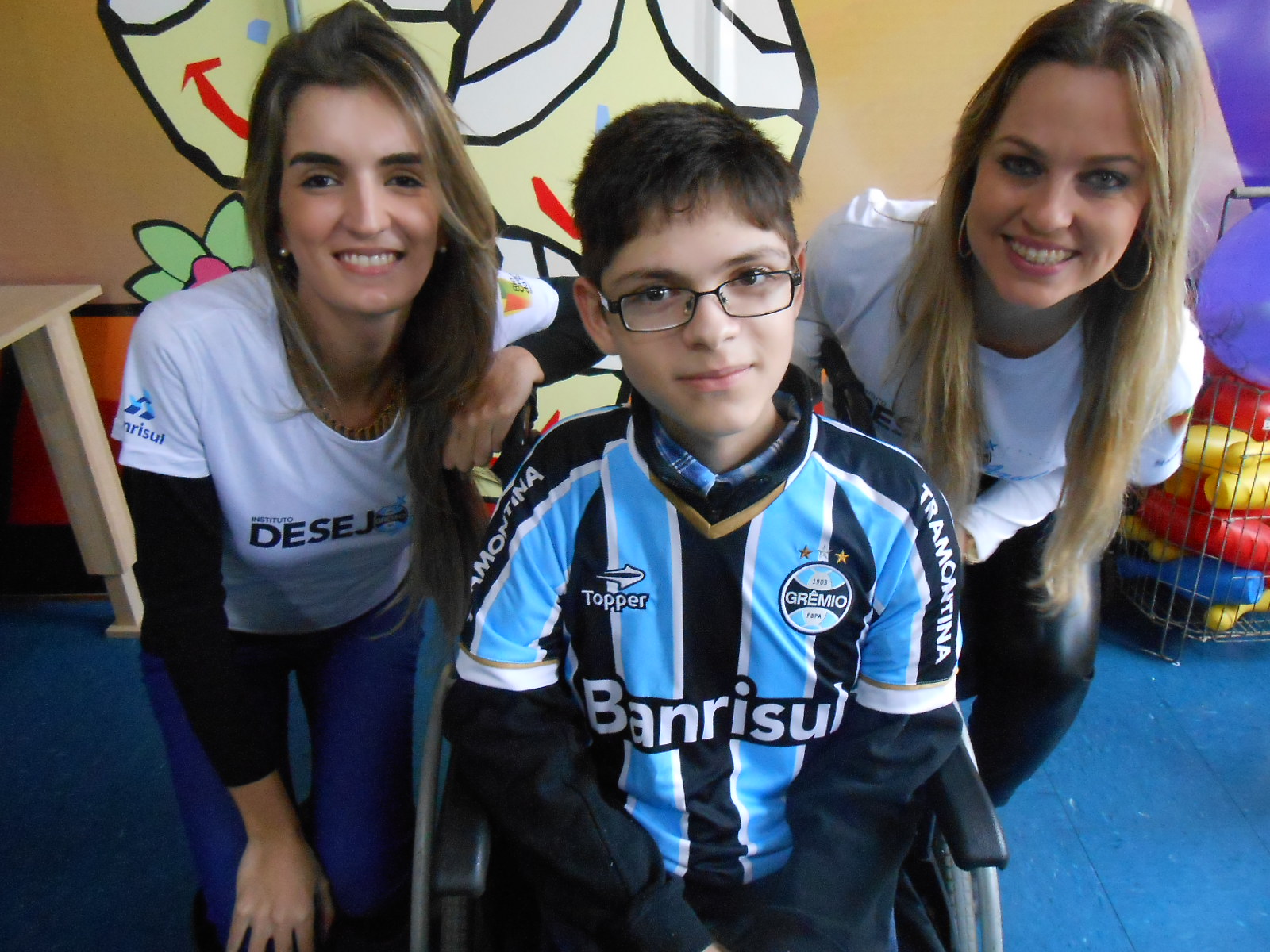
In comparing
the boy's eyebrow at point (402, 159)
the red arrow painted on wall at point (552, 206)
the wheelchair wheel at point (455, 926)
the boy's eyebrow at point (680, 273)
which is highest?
the boy's eyebrow at point (402, 159)

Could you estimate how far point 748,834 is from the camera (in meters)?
0.86

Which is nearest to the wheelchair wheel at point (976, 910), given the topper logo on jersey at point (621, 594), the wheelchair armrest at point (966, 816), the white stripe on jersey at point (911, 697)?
the wheelchair armrest at point (966, 816)

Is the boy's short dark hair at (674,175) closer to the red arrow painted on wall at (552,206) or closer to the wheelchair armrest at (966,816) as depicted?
the wheelchair armrest at (966,816)

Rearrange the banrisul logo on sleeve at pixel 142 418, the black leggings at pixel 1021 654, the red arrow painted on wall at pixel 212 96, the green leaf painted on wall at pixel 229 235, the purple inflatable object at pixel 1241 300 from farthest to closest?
the green leaf painted on wall at pixel 229 235 < the red arrow painted on wall at pixel 212 96 < the purple inflatable object at pixel 1241 300 < the black leggings at pixel 1021 654 < the banrisul logo on sleeve at pixel 142 418

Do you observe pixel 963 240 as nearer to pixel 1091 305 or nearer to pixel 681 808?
pixel 1091 305

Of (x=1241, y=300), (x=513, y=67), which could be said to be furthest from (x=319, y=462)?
(x=1241, y=300)

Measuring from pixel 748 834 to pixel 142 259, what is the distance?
6.06 ft

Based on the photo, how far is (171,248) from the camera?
1928 millimetres

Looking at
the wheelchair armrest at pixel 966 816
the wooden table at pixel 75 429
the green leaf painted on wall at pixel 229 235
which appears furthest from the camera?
the green leaf painted on wall at pixel 229 235

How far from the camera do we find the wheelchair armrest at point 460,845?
704 millimetres

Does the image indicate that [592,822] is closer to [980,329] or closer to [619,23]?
[980,329]

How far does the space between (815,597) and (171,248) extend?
1776 mm

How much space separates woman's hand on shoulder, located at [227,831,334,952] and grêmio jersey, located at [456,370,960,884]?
0.41 metres

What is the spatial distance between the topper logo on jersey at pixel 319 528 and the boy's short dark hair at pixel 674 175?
495 mm
